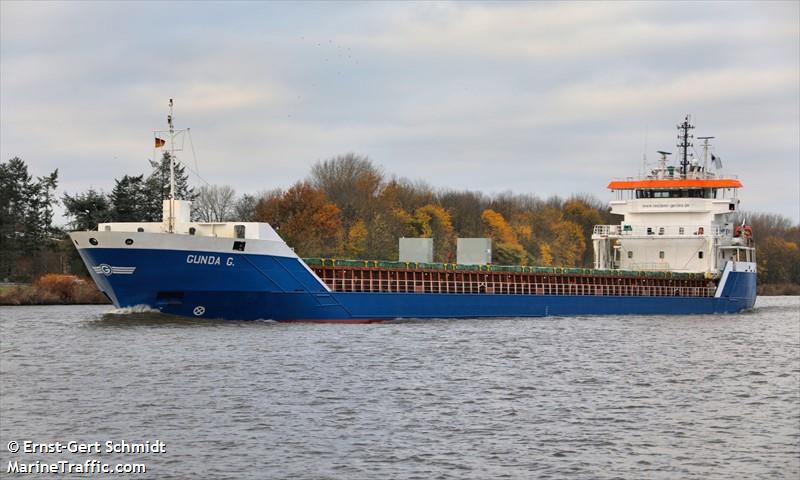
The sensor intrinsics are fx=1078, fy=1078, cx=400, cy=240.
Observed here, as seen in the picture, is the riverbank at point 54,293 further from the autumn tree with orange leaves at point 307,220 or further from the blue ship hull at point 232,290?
the blue ship hull at point 232,290

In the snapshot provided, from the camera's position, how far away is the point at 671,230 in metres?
64.4

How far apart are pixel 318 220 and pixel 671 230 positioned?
1035 inches

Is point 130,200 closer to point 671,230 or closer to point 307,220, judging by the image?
point 307,220

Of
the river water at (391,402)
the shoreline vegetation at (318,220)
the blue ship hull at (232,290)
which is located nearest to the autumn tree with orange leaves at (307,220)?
the shoreline vegetation at (318,220)

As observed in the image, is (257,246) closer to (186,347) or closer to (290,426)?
(186,347)

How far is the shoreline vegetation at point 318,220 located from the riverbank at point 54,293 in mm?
61

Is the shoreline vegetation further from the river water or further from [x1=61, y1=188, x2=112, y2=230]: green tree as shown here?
the river water

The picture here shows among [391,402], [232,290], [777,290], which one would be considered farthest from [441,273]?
[777,290]

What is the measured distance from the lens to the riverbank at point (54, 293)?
63344 millimetres

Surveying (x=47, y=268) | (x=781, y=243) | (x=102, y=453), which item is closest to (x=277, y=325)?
(x=102, y=453)

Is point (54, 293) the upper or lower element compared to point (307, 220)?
lower

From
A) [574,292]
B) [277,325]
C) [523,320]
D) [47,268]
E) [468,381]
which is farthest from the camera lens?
[47,268]

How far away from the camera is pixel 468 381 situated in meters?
27.7

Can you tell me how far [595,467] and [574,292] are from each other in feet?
134
